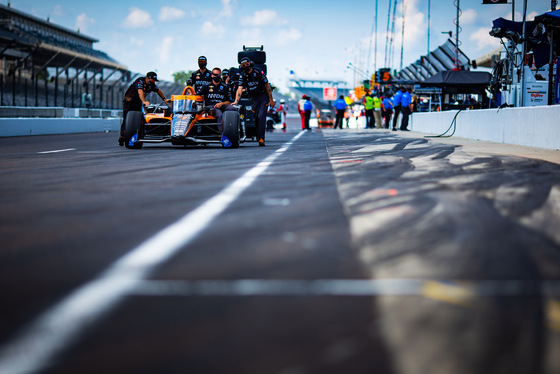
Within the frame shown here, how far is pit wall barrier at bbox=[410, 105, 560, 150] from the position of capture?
15648 mm

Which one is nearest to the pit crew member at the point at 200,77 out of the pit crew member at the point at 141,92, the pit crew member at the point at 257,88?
the pit crew member at the point at 141,92

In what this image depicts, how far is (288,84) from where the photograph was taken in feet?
618

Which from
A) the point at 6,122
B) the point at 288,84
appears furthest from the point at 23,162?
the point at 288,84

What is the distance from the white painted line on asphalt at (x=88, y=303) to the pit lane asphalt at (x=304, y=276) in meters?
0.05

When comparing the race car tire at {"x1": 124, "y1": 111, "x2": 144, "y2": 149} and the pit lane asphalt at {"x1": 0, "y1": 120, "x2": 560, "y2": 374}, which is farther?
the race car tire at {"x1": 124, "y1": 111, "x2": 144, "y2": 149}

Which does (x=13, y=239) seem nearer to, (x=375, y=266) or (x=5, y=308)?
(x=5, y=308)

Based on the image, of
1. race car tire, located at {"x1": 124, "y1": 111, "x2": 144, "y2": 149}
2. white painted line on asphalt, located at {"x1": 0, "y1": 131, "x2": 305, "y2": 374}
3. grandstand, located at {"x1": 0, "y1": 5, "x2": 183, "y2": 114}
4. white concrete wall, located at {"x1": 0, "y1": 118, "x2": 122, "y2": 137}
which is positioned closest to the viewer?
white painted line on asphalt, located at {"x1": 0, "y1": 131, "x2": 305, "y2": 374}

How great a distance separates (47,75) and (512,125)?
117ft

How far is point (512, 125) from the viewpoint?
61.1 feet

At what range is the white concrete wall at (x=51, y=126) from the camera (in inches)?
982

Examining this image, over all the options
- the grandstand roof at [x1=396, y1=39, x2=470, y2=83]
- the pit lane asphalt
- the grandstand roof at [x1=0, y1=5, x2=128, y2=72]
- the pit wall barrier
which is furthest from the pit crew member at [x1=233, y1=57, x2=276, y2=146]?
the grandstand roof at [x1=396, y1=39, x2=470, y2=83]

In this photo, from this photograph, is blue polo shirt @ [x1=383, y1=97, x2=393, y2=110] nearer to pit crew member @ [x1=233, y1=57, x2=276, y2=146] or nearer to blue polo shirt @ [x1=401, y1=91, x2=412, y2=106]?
blue polo shirt @ [x1=401, y1=91, x2=412, y2=106]

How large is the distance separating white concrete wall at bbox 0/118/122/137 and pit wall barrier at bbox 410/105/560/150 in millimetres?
14535

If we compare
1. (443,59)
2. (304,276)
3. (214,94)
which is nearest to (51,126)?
(214,94)
